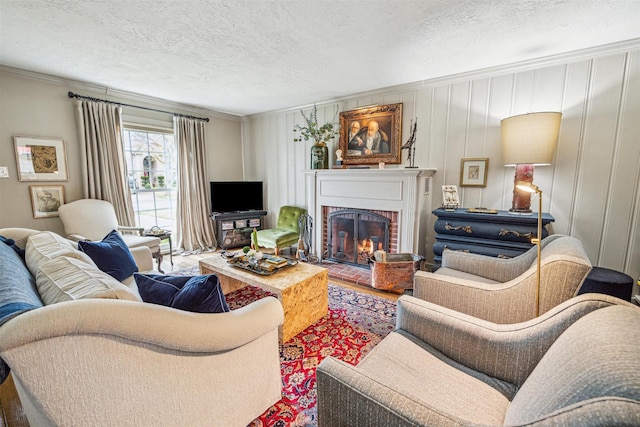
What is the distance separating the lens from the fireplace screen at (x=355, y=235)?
345 cm

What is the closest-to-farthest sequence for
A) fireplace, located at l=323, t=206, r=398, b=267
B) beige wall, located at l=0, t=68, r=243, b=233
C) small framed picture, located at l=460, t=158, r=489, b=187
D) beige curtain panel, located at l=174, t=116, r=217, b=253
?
beige wall, located at l=0, t=68, r=243, b=233, small framed picture, located at l=460, t=158, r=489, b=187, fireplace, located at l=323, t=206, r=398, b=267, beige curtain panel, located at l=174, t=116, r=217, b=253

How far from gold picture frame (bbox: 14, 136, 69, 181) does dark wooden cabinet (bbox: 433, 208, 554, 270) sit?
4.42m

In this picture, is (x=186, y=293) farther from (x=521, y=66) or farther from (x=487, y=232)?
(x=521, y=66)

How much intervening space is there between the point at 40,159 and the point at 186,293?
3.39m

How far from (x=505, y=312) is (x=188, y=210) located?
4344mm

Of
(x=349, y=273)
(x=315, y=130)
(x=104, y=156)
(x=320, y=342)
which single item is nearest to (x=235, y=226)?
(x=104, y=156)

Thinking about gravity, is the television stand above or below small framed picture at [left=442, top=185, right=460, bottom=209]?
below

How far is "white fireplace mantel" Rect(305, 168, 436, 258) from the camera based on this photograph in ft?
10.1

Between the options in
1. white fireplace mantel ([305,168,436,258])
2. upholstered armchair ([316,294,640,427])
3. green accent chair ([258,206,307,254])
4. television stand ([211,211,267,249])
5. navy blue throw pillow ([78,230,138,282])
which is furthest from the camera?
television stand ([211,211,267,249])

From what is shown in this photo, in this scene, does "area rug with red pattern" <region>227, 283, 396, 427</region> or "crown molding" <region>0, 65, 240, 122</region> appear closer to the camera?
"area rug with red pattern" <region>227, 283, 396, 427</region>

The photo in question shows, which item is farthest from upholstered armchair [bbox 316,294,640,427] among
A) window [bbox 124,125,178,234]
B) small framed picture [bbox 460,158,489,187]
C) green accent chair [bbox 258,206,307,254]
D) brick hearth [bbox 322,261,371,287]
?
window [bbox 124,125,178,234]

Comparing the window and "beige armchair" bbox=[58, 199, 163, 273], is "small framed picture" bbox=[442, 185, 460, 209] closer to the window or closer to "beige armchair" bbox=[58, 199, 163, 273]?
"beige armchair" bbox=[58, 199, 163, 273]

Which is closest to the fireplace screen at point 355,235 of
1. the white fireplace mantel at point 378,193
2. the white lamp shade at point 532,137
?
the white fireplace mantel at point 378,193

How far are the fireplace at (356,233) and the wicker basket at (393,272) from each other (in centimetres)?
63
